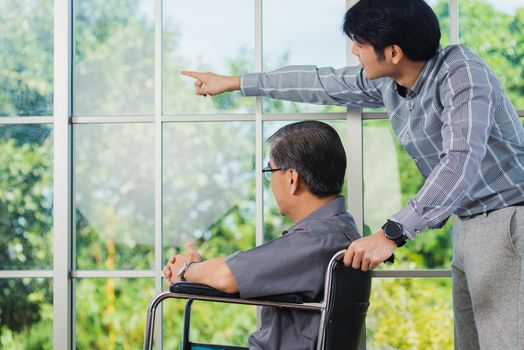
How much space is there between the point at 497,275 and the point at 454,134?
0.44 metres

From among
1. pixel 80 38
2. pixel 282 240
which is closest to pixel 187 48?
pixel 80 38

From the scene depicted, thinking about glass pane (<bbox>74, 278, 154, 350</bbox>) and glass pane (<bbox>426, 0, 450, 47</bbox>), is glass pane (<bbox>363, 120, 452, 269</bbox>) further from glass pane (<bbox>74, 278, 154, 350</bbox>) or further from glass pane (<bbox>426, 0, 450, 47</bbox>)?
glass pane (<bbox>74, 278, 154, 350</bbox>)

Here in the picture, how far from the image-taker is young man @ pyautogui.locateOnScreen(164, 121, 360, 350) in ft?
7.57

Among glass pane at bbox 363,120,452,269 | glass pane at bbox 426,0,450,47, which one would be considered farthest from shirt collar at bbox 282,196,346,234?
glass pane at bbox 426,0,450,47

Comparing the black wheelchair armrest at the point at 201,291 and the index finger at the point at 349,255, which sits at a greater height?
the index finger at the point at 349,255

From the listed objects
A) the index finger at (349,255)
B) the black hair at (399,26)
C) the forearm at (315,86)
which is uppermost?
the black hair at (399,26)

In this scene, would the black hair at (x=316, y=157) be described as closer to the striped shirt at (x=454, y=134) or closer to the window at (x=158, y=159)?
the striped shirt at (x=454, y=134)

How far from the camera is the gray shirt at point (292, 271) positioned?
2305 mm

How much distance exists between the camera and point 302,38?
10.1 feet

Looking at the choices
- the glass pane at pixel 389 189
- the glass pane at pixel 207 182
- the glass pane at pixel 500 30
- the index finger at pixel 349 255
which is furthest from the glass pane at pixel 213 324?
the glass pane at pixel 500 30

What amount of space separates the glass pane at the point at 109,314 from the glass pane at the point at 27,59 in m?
0.66

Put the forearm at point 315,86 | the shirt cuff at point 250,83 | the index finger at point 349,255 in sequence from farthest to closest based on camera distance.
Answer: the shirt cuff at point 250,83, the forearm at point 315,86, the index finger at point 349,255

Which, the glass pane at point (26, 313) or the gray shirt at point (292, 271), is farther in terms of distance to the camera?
the glass pane at point (26, 313)

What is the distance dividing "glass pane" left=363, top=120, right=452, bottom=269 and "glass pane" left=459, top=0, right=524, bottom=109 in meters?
0.43
